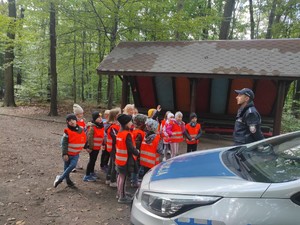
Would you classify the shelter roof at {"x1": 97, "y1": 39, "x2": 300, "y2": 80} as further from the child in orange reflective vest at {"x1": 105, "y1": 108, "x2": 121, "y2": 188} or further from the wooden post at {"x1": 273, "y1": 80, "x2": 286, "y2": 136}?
the child in orange reflective vest at {"x1": 105, "y1": 108, "x2": 121, "y2": 188}

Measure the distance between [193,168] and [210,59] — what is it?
26.1ft

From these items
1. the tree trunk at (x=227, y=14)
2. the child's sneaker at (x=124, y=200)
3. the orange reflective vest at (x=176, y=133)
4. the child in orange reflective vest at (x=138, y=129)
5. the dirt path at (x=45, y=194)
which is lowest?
the dirt path at (x=45, y=194)

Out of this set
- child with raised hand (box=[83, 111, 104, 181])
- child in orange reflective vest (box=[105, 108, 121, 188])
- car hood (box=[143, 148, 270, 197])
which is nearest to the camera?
car hood (box=[143, 148, 270, 197])

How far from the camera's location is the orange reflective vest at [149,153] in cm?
470

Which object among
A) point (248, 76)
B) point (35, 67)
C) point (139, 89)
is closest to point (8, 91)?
point (35, 67)

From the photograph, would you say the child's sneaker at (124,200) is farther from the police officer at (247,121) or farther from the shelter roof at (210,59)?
the shelter roof at (210,59)

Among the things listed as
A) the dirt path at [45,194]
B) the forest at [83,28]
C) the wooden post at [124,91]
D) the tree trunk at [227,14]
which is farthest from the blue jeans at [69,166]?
the tree trunk at [227,14]

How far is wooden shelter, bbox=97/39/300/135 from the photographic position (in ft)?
29.4

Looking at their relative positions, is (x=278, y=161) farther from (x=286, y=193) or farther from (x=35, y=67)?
(x=35, y=67)

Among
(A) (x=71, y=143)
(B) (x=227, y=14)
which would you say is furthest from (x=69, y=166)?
(B) (x=227, y=14)

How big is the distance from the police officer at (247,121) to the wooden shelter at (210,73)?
4.48m

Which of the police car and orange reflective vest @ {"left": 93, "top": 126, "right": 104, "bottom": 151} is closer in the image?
the police car

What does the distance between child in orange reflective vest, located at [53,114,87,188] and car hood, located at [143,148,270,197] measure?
235cm

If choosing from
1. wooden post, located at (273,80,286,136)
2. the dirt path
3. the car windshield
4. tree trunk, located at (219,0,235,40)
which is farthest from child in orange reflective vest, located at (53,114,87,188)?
tree trunk, located at (219,0,235,40)
